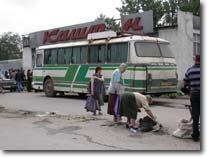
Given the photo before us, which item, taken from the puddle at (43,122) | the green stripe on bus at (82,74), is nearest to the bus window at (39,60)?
the green stripe on bus at (82,74)

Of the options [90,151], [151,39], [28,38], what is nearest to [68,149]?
[90,151]

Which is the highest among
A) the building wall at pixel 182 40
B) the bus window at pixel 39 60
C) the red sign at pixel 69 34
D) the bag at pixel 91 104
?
the red sign at pixel 69 34

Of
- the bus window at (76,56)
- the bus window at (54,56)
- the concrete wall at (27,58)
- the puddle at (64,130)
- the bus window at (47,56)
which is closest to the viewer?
the puddle at (64,130)

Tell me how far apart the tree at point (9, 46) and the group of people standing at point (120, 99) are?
71237 millimetres

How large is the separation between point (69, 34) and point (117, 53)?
14431 mm

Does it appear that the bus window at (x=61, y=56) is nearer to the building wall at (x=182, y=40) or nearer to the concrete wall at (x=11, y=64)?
the building wall at (x=182, y=40)

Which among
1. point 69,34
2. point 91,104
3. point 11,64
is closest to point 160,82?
point 91,104

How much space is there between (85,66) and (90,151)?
12642 mm

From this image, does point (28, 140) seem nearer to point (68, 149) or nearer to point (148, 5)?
point (68, 149)

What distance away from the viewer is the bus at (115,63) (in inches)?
715

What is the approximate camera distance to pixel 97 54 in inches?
816

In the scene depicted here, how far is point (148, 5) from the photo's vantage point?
51438 millimetres

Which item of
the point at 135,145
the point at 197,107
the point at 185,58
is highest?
the point at 185,58

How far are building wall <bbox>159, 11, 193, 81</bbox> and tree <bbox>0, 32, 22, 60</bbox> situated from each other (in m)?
62.1
